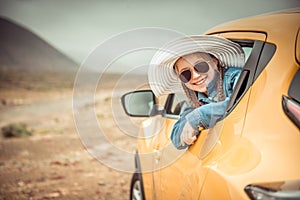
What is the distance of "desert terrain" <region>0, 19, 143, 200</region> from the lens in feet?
16.0

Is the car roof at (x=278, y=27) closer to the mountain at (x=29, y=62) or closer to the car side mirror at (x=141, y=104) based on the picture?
the car side mirror at (x=141, y=104)

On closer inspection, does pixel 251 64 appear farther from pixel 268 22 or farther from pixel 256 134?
pixel 256 134

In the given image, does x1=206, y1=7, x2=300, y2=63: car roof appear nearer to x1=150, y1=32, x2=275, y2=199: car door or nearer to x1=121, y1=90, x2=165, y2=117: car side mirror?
x1=150, y1=32, x2=275, y2=199: car door

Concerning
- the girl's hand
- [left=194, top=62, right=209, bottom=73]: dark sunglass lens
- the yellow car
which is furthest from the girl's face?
the girl's hand

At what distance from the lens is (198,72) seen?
2.05 meters

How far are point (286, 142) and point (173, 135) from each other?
716mm

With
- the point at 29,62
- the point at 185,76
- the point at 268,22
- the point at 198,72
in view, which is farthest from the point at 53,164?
the point at 29,62

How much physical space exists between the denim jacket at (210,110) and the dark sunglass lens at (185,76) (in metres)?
0.10

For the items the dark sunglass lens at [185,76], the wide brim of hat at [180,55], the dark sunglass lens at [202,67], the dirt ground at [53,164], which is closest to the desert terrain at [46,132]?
the dirt ground at [53,164]

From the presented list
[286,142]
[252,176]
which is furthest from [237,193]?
[286,142]

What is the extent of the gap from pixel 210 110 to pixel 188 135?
175mm

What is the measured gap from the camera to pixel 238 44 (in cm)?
199

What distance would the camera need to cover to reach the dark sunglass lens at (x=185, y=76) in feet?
6.92

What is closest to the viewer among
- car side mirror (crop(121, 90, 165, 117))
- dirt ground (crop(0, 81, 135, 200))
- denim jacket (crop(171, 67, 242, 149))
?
denim jacket (crop(171, 67, 242, 149))
